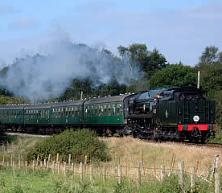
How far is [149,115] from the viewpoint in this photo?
131 feet

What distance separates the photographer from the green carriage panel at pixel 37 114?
211 feet

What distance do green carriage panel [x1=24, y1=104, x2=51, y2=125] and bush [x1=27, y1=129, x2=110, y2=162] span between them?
19889mm

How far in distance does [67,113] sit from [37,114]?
8385mm

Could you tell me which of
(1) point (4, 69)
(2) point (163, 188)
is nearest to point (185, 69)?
(1) point (4, 69)

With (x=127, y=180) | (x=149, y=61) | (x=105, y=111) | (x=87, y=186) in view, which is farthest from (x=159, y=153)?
(x=149, y=61)

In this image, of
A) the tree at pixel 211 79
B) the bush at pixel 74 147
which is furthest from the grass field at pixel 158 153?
the tree at pixel 211 79

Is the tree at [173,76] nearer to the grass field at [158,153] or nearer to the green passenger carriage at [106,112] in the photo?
the green passenger carriage at [106,112]

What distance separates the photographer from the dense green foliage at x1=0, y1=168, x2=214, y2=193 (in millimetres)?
18297

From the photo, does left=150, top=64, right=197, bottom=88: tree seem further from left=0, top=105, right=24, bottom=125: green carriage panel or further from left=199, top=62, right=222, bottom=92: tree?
left=0, top=105, right=24, bottom=125: green carriage panel

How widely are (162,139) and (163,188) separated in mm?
21868

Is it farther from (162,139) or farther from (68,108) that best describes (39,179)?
(68,108)

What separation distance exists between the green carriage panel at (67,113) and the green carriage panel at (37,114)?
1.36 m

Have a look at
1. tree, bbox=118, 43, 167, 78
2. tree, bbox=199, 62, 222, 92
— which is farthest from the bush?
tree, bbox=118, 43, 167, 78

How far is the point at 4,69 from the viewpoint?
282ft
